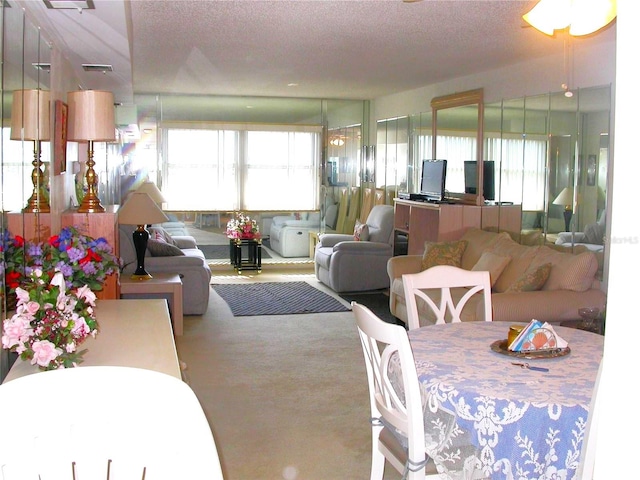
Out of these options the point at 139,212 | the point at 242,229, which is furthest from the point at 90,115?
the point at 242,229

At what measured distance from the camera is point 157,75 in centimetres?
772

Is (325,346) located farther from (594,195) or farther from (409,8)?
(409,8)

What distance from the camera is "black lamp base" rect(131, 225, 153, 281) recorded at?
587 cm

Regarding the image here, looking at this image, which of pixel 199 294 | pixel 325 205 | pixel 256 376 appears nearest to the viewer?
pixel 256 376

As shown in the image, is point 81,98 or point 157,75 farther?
point 157,75

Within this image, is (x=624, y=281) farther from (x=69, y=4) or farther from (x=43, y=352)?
(x=69, y=4)

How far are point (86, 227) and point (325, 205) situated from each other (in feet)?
20.8

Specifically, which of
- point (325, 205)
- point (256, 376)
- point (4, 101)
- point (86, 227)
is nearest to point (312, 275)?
Result: point (325, 205)

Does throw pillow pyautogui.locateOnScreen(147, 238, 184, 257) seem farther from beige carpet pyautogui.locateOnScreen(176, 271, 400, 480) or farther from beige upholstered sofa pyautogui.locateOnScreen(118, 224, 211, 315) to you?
beige carpet pyautogui.locateOnScreen(176, 271, 400, 480)

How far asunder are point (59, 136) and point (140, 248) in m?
2.08

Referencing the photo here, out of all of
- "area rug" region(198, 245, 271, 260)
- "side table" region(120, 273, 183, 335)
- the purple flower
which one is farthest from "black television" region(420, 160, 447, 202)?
the purple flower

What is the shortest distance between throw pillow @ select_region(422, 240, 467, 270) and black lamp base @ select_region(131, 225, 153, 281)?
7.98 ft

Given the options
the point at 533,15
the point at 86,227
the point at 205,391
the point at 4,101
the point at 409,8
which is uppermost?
the point at 409,8

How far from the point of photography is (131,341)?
2684 millimetres
